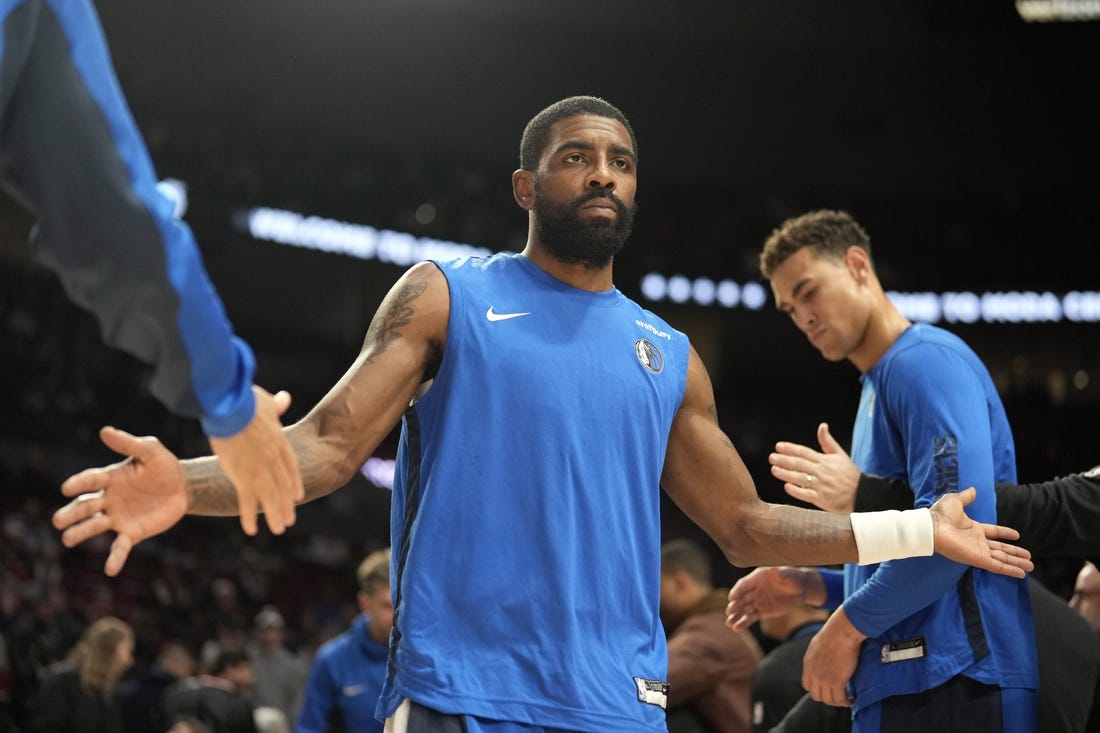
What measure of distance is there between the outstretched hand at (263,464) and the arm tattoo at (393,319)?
2.48ft

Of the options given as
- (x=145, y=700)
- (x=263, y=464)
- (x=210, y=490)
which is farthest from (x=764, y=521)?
(x=145, y=700)

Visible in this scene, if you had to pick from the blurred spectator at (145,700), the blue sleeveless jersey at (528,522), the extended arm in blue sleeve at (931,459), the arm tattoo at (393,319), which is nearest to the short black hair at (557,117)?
the blue sleeveless jersey at (528,522)

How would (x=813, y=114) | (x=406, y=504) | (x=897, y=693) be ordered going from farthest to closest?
(x=813, y=114) < (x=897, y=693) < (x=406, y=504)

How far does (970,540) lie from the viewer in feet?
11.5

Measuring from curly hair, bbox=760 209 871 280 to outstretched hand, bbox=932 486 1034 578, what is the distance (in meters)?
1.26

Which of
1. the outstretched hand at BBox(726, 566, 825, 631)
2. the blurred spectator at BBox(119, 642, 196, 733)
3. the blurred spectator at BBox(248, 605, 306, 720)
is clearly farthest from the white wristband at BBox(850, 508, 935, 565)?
the blurred spectator at BBox(248, 605, 306, 720)

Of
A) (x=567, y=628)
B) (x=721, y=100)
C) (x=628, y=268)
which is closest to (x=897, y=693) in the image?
(x=567, y=628)

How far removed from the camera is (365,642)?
7723 mm

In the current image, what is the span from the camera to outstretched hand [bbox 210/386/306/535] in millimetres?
2289

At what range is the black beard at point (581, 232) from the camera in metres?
3.53

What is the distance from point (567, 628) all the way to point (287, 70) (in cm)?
2134

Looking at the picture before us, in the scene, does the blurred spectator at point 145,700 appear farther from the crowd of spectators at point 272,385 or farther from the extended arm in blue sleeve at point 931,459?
the extended arm in blue sleeve at point 931,459

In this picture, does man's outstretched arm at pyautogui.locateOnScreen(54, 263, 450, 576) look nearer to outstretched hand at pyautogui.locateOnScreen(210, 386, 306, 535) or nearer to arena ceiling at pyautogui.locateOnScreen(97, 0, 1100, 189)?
outstretched hand at pyautogui.locateOnScreen(210, 386, 306, 535)

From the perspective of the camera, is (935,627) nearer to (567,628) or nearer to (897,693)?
(897,693)
